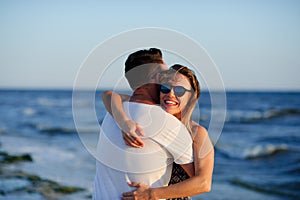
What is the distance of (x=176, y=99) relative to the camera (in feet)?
8.87

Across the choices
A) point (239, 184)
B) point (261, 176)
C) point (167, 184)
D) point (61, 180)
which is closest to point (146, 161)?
point (167, 184)

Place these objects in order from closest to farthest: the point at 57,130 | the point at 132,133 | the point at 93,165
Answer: the point at 132,133 → the point at 93,165 → the point at 57,130

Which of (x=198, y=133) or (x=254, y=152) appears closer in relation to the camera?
(x=198, y=133)

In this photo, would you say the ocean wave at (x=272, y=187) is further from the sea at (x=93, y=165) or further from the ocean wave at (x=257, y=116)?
the ocean wave at (x=257, y=116)

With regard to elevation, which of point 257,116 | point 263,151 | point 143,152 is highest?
point 143,152

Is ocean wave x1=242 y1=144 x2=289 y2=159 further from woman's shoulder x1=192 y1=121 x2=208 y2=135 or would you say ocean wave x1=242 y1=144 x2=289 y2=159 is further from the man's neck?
the man's neck

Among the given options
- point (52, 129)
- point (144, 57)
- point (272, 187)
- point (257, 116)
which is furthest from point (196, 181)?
point (257, 116)

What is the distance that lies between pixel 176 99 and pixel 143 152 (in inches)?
11.9

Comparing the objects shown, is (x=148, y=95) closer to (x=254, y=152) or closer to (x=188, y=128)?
(x=188, y=128)

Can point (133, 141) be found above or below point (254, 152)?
above

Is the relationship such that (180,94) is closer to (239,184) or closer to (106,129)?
(106,129)

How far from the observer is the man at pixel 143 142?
8.66ft

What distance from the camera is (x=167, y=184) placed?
9.30 ft

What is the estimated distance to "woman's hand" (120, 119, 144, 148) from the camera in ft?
8.61
